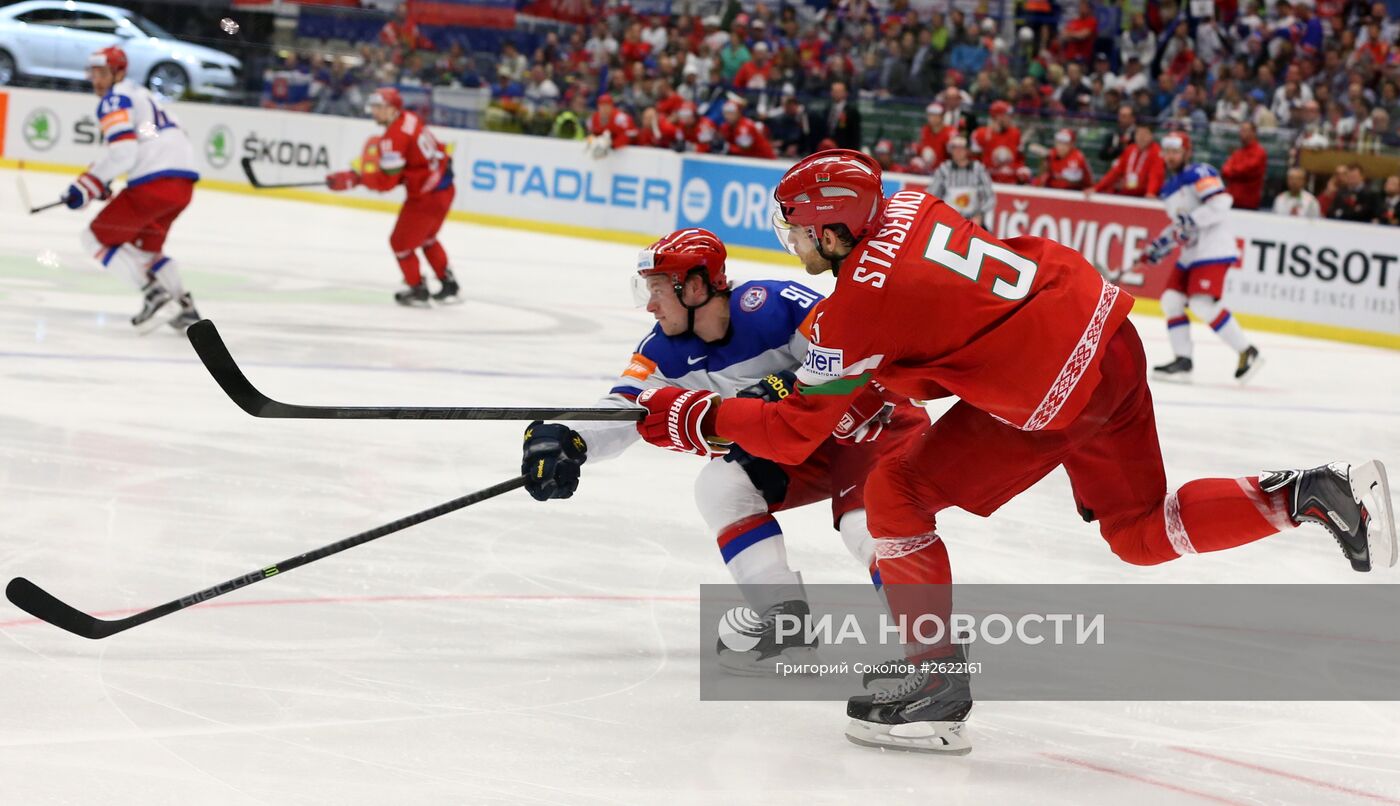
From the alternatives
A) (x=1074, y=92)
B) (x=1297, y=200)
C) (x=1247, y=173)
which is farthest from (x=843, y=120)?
(x=1297, y=200)

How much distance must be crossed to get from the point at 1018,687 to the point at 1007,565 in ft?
3.68

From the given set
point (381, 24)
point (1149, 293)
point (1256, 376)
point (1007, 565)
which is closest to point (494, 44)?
point (381, 24)

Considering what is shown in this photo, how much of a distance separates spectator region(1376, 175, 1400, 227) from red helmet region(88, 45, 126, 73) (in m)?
8.16

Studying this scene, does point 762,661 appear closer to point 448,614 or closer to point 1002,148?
point 448,614

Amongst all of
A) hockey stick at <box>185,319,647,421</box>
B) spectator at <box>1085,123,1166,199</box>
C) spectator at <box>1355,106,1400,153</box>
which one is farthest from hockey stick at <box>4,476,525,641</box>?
spectator at <box>1355,106,1400,153</box>

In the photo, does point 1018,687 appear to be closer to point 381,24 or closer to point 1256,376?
point 1256,376

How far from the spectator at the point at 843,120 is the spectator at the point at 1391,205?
15.4ft

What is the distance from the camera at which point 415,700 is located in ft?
10.6

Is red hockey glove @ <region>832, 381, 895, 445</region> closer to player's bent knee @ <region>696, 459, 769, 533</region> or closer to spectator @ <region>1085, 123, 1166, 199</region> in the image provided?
player's bent knee @ <region>696, 459, 769, 533</region>

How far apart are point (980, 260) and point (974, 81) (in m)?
12.4

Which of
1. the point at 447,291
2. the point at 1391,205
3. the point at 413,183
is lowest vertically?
the point at 447,291

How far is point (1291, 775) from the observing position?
3.03 meters

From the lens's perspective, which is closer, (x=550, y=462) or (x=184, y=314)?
(x=550, y=462)

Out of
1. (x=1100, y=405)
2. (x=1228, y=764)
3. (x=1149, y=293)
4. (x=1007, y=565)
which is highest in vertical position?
(x=1100, y=405)
